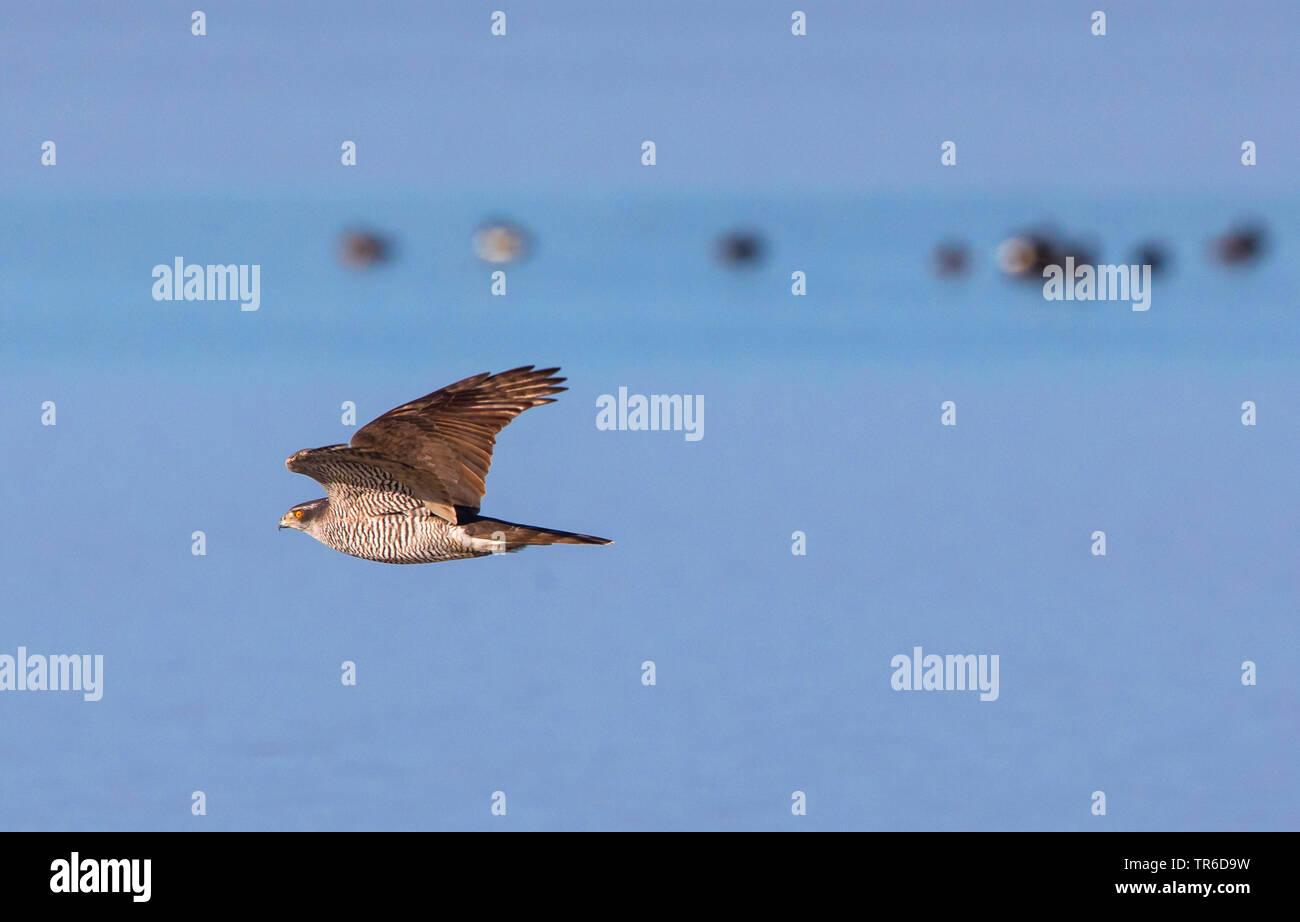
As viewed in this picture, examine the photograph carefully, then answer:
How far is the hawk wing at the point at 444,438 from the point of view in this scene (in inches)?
549

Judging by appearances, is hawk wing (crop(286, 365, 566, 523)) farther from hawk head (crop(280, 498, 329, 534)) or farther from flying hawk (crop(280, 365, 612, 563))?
hawk head (crop(280, 498, 329, 534))

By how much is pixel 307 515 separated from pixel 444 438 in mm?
1841

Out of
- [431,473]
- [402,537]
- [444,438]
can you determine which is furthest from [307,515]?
→ [444,438]

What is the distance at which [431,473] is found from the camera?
14.3 m

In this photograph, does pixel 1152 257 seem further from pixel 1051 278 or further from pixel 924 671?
pixel 924 671

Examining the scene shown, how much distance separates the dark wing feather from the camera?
13961 millimetres

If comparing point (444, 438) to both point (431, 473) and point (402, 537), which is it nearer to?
point (431, 473)

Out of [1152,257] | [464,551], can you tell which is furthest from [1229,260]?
[464,551]

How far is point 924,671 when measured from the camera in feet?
62.0

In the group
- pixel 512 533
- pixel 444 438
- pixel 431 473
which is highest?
pixel 444 438

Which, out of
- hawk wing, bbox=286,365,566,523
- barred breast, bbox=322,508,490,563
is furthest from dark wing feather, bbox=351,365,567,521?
barred breast, bbox=322,508,490,563

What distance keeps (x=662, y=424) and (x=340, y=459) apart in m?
6.48

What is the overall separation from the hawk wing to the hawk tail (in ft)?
0.58

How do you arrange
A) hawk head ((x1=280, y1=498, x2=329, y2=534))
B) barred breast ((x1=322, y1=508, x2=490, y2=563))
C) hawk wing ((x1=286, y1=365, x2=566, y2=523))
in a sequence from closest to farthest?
hawk wing ((x1=286, y1=365, x2=566, y2=523)) → barred breast ((x1=322, y1=508, x2=490, y2=563)) → hawk head ((x1=280, y1=498, x2=329, y2=534))
